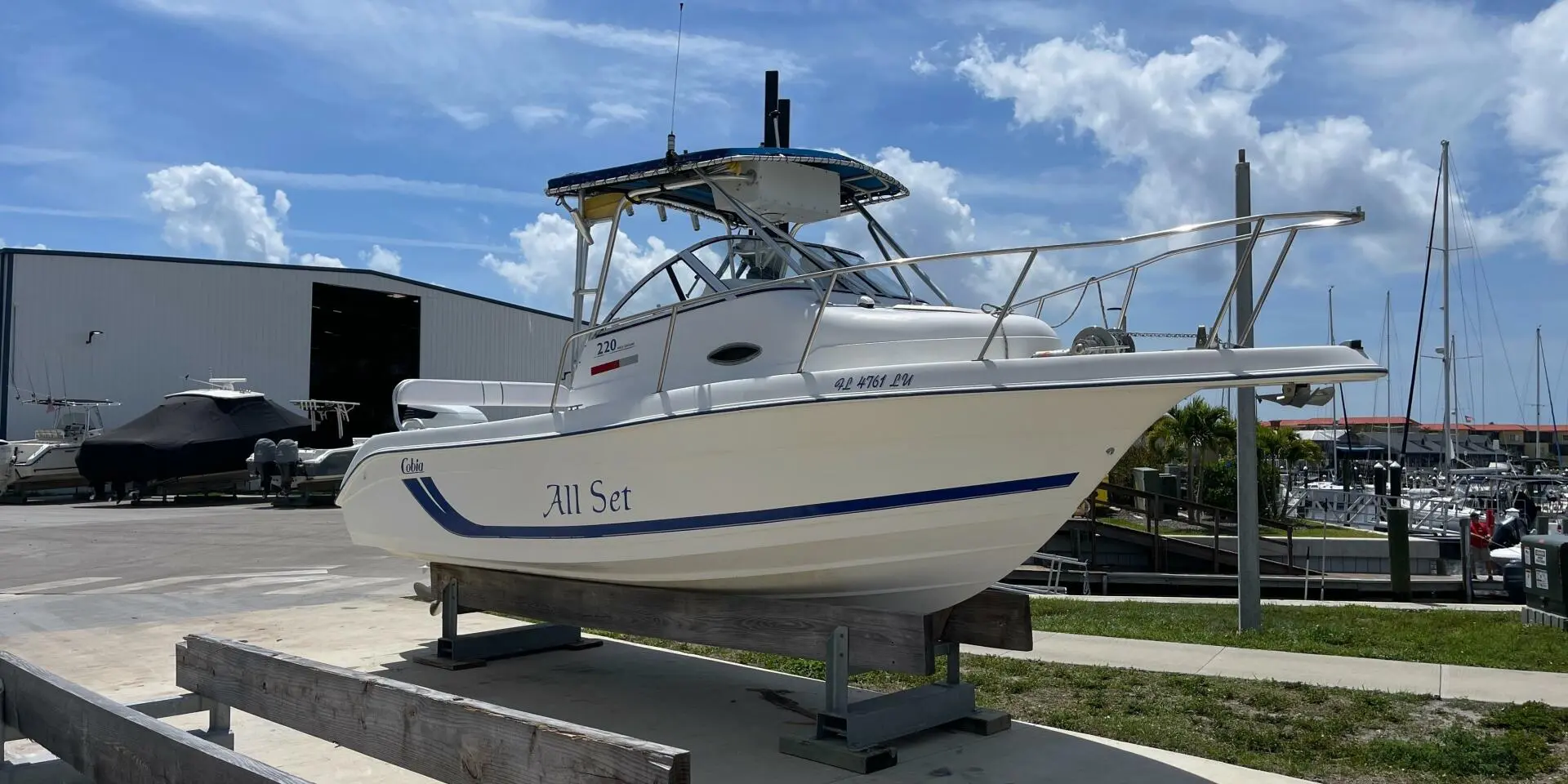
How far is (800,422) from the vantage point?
478 centimetres

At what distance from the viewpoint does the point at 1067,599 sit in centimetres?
1116

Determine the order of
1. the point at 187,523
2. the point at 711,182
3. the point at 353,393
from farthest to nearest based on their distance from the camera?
the point at 353,393
the point at 187,523
the point at 711,182

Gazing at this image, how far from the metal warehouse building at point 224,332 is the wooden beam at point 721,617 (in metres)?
32.0

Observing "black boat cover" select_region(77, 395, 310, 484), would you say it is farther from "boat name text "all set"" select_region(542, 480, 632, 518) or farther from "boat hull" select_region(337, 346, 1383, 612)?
"boat name text "all set"" select_region(542, 480, 632, 518)

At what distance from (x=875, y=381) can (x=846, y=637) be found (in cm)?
118

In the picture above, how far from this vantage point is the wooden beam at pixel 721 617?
186 inches

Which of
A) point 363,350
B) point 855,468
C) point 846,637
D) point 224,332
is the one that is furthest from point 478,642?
point 363,350

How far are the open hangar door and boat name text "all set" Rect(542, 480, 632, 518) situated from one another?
3404cm

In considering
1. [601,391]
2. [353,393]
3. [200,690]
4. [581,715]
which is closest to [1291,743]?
[581,715]

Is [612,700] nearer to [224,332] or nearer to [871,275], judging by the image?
[871,275]

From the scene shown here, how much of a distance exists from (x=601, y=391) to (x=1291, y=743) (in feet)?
13.2

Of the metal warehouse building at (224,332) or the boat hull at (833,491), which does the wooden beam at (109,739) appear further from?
the metal warehouse building at (224,332)

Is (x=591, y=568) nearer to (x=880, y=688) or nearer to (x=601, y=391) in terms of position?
(x=601, y=391)

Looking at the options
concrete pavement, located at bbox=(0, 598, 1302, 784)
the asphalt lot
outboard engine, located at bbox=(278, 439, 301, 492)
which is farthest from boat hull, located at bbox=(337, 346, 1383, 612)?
outboard engine, located at bbox=(278, 439, 301, 492)
